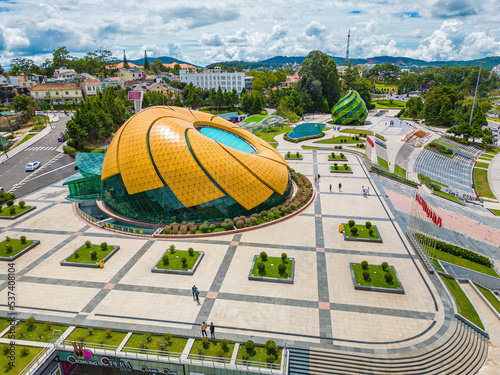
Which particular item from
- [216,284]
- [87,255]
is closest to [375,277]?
[216,284]

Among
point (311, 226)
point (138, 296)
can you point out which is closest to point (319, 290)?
point (311, 226)

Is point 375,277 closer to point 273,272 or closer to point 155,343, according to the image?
point 273,272

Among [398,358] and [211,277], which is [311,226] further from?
[398,358]

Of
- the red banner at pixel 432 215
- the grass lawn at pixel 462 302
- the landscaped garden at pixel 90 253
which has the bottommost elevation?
the grass lawn at pixel 462 302

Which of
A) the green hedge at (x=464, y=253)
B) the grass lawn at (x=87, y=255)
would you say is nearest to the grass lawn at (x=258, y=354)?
the grass lawn at (x=87, y=255)

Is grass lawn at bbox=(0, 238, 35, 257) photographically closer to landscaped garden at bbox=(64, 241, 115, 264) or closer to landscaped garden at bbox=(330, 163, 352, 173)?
landscaped garden at bbox=(64, 241, 115, 264)

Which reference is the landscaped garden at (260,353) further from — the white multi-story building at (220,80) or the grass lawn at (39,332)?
the white multi-story building at (220,80)

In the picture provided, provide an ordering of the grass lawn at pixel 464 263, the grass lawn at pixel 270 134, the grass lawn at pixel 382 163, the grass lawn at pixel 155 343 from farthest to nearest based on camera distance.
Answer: the grass lawn at pixel 270 134
the grass lawn at pixel 382 163
the grass lawn at pixel 464 263
the grass lawn at pixel 155 343
